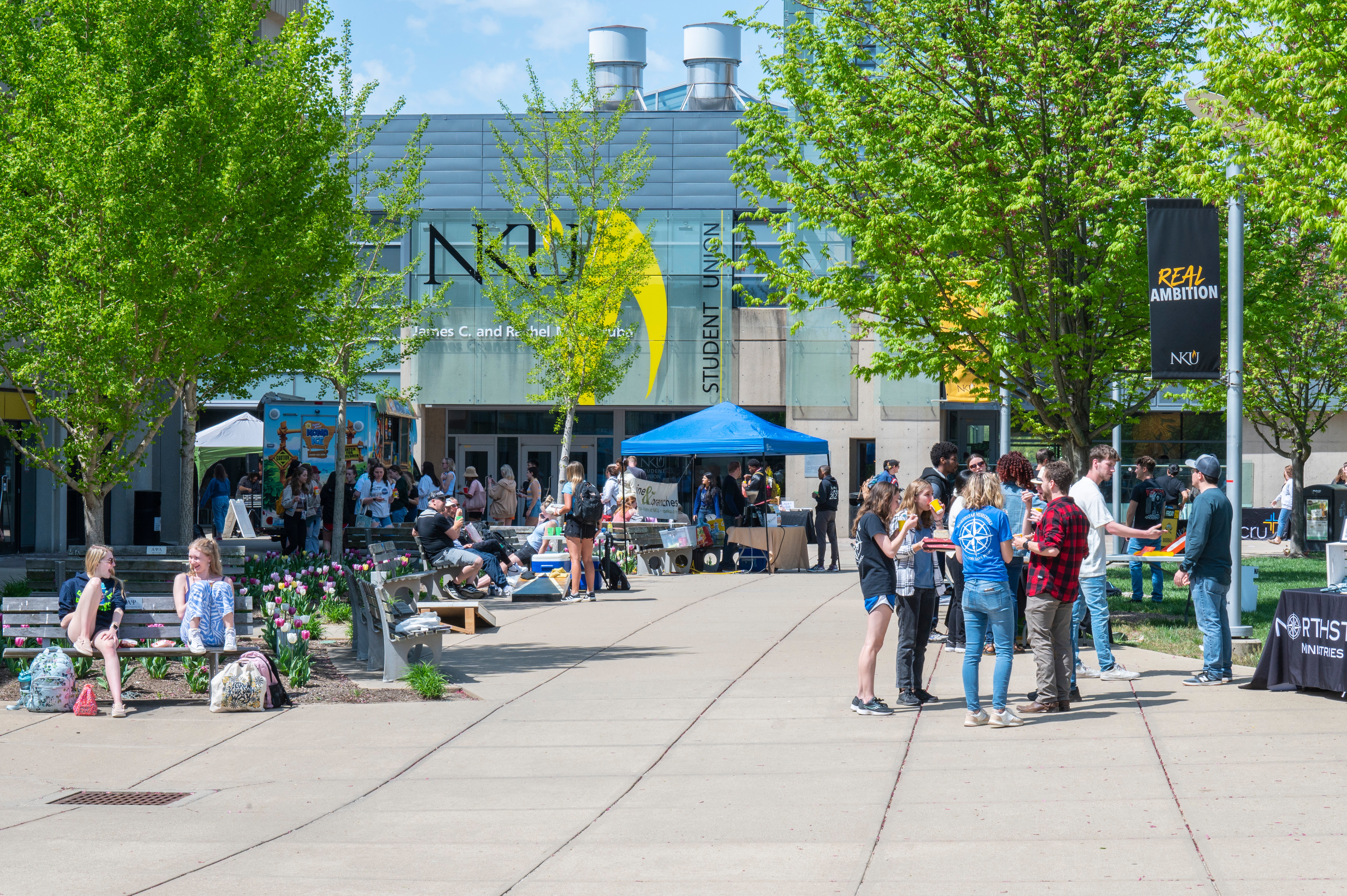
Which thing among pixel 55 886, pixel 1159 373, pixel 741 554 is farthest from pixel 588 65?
pixel 55 886

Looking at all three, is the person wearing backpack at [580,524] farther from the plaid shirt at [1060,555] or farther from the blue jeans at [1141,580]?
the plaid shirt at [1060,555]

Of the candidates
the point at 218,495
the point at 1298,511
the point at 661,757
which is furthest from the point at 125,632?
the point at 1298,511

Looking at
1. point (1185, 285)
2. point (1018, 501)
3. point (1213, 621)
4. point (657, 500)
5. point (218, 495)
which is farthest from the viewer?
point (218, 495)

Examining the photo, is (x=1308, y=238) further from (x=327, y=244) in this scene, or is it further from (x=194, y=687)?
(x=194, y=687)

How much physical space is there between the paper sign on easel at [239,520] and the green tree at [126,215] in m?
15.2

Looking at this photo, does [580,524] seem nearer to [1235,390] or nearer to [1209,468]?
[1235,390]

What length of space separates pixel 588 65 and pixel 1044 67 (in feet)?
61.9

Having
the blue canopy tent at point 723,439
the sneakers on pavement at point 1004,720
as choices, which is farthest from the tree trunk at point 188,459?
the sneakers on pavement at point 1004,720

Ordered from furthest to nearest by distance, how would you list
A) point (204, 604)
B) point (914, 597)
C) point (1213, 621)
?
point (204, 604) → point (1213, 621) → point (914, 597)

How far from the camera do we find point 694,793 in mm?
7332

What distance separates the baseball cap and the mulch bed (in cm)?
589

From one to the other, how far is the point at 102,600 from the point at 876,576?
5.83 m

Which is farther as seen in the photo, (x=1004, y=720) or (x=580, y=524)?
(x=580, y=524)

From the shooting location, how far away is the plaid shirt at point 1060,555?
366 inches
